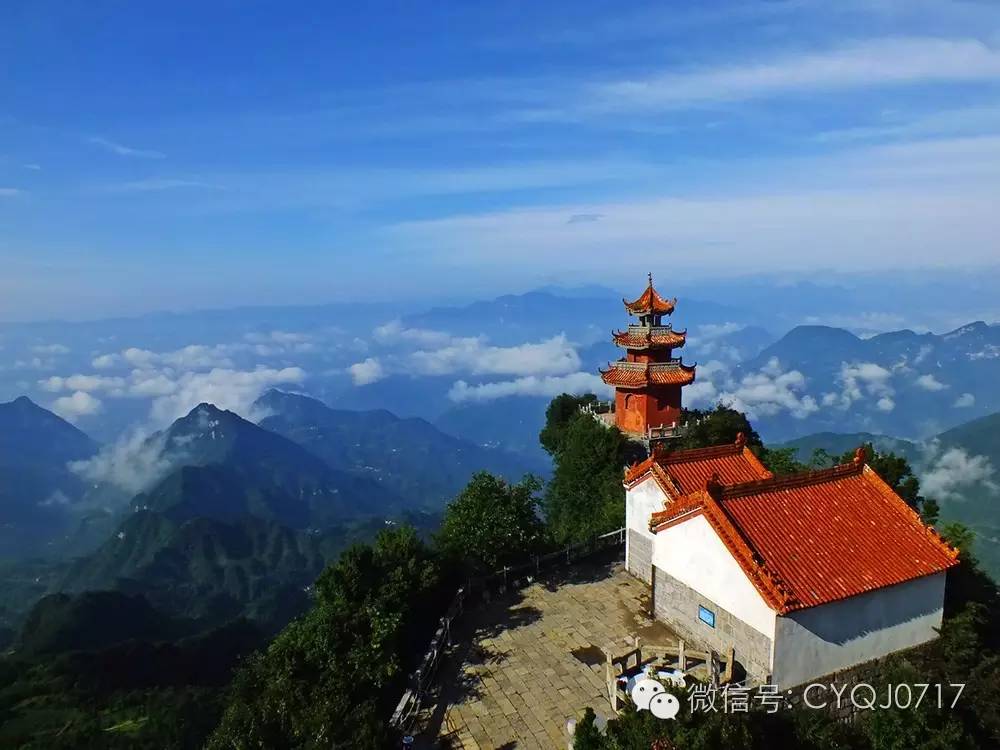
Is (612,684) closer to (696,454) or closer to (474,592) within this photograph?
(474,592)

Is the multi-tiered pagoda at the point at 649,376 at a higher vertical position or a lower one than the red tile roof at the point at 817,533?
higher

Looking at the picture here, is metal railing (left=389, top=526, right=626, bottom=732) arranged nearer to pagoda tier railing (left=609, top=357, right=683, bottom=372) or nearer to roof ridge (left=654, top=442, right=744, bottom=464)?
roof ridge (left=654, top=442, right=744, bottom=464)

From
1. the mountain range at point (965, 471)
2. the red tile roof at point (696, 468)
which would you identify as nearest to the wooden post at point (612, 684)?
the red tile roof at point (696, 468)

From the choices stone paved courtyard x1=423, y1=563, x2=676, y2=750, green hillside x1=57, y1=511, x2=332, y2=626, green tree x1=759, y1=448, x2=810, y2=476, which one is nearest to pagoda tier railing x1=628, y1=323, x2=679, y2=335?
green tree x1=759, y1=448, x2=810, y2=476

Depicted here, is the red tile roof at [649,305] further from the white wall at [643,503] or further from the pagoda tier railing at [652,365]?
the white wall at [643,503]

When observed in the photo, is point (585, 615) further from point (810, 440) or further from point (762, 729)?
point (810, 440)

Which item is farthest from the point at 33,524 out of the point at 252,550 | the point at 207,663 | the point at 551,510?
the point at 551,510

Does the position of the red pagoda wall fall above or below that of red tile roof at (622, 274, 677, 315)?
below
